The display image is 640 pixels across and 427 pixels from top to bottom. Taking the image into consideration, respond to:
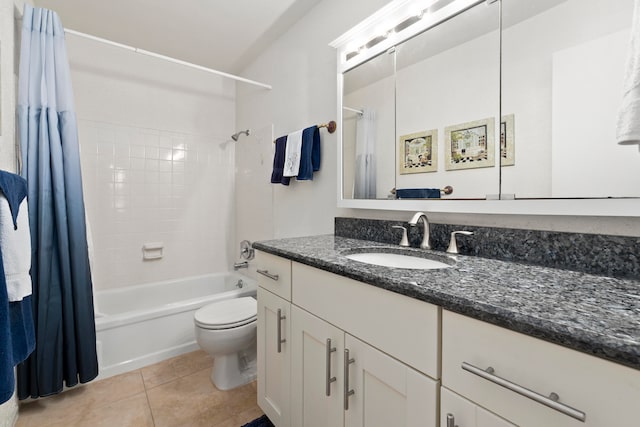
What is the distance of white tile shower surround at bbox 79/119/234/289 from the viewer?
239 cm

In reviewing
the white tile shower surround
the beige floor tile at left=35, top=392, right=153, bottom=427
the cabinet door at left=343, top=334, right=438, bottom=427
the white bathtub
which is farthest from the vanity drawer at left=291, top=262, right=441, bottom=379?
the white tile shower surround

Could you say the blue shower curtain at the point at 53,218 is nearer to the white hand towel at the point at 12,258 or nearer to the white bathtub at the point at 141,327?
the white bathtub at the point at 141,327

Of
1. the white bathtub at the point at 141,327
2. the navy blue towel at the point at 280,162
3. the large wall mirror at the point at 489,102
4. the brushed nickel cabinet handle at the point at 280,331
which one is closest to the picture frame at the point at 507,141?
the large wall mirror at the point at 489,102

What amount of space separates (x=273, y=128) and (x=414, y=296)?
1.99 m

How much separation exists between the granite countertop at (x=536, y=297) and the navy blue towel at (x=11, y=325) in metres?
0.89

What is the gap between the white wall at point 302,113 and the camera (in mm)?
1688

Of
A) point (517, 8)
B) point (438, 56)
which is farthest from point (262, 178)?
point (517, 8)

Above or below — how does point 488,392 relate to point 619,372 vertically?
below

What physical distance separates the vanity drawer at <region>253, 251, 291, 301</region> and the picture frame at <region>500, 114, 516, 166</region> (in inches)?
35.1

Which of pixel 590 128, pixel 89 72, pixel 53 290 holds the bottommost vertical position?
pixel 53 290

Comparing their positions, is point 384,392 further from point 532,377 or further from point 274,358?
point 274,358

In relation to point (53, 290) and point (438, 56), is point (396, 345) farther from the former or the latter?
point (53, 290)

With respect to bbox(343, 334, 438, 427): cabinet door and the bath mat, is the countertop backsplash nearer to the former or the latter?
bbox(343, 334, 438, 427): cabinet door

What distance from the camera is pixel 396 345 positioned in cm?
74
